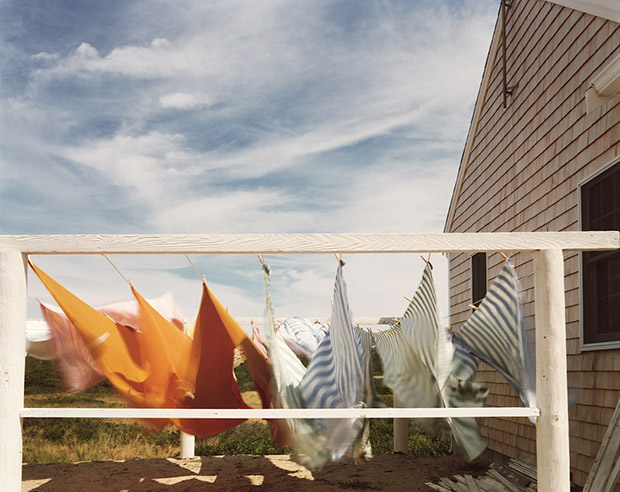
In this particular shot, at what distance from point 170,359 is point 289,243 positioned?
1462 mm

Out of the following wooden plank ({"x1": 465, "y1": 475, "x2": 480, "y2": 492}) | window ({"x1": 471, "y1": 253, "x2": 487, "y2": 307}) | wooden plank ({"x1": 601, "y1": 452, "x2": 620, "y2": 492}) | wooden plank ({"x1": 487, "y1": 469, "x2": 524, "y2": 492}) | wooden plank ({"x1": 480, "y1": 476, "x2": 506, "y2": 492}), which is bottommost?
wooden plank ({"x1": 465, "y1": 475, "x2": 480, "y2": 492})

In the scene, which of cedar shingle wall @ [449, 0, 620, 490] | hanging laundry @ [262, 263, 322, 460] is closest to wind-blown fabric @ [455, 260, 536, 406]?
hanging laundry @ [262, 263, 322, 460]

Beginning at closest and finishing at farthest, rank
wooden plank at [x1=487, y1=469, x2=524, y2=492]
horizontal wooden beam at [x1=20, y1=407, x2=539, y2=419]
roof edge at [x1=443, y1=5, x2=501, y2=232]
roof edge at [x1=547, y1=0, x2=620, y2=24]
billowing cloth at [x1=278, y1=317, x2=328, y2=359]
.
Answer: horizontal wooden beam at [x1=20, y1=407, x2=539, y2=419] → roof edge at [x1=547, y1=0, x2=620, y2=24] → billowing cloth at [x1=278, y1=317, x2=328, y2=359] → wooden plank at [x1=487, y1=469, x2=524, y2=492] → roof edge at [x1=443, y1=5, x2=501, y2=232]

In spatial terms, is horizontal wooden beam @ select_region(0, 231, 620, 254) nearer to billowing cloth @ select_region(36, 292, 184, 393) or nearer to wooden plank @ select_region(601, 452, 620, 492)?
billowing cloth @ select_region(36, 292, 184, 393)

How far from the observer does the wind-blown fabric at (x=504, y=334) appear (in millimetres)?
2988

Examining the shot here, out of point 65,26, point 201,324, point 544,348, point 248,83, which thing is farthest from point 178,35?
point 544,348

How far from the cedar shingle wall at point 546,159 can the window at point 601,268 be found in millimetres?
103

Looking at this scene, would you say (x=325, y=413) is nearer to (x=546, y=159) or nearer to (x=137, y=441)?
(x=546, y=159)

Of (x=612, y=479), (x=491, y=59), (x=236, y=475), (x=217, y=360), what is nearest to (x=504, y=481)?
(x=612, y=479)

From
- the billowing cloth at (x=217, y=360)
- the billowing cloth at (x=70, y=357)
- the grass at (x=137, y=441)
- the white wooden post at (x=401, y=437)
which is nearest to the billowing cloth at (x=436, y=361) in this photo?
the billowing cloth at (x=217, y=360)

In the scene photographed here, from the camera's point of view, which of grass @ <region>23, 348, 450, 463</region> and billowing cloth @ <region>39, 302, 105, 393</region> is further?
grass @ <region>23, 348, 450, 463</region>

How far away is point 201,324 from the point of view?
11.7ft

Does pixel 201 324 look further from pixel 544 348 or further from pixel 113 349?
pixel 544 348

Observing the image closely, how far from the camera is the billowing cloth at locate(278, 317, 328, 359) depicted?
4711mm
